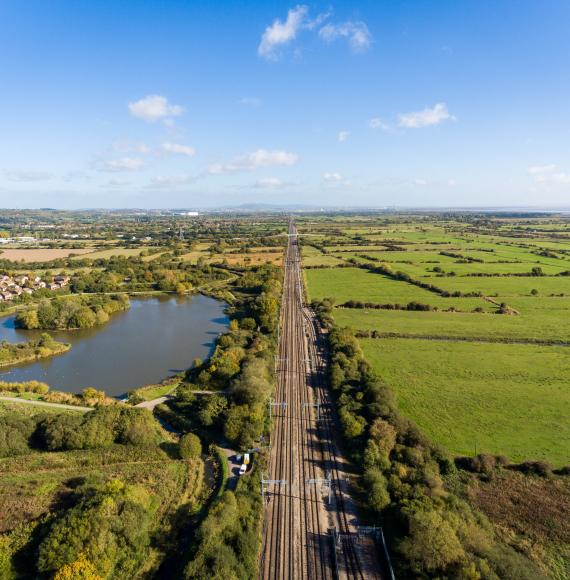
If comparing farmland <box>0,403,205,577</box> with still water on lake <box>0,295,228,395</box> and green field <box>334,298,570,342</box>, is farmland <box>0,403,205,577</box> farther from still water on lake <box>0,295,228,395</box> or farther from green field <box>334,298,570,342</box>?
green field <box>334,298,570,342</box>

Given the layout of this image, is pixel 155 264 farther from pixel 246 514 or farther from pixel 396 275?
pixel 246 514

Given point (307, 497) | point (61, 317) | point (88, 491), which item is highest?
point (61, 317)

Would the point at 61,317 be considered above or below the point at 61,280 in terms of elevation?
below

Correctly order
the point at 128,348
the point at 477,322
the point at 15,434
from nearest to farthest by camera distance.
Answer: the point at 15,434 < the point at 128,348 < the point at 477,322

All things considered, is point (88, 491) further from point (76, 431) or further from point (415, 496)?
point (415, 496)

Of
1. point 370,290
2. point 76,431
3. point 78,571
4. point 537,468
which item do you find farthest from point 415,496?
point 370,290

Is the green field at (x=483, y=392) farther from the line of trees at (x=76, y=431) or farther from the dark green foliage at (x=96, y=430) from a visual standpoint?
the line of trees at (x=76, y=431)

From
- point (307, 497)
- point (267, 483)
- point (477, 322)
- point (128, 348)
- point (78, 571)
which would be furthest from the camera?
point (477, 322)
